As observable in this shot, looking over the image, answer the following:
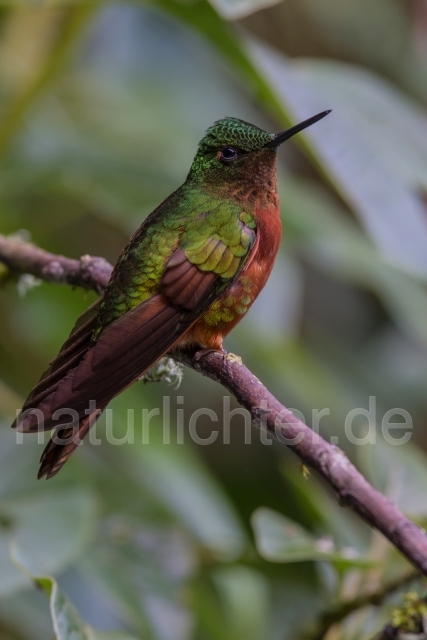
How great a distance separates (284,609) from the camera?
2643 millimetres

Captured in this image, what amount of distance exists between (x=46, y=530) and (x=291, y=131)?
3.61 ft

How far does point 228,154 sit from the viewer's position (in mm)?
2025

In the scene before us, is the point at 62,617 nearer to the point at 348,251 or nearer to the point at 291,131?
the point at 291,131

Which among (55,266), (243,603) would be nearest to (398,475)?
(243,603)

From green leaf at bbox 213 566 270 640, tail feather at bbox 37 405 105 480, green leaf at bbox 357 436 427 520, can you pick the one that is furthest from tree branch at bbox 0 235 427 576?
green leaf at bbox 213 566 270 640

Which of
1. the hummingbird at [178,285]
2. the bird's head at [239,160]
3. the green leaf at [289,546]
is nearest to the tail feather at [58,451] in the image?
the hummingbird at [178,285]

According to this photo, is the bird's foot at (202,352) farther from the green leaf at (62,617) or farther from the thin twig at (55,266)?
the green leaf at (62,617)

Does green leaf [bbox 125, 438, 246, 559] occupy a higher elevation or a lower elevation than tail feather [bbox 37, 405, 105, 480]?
higher

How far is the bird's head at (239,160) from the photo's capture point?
1.99 meters

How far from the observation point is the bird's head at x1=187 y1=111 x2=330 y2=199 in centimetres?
199

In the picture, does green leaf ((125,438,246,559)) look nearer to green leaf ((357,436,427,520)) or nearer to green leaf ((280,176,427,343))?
green leaf ((357,436,427,520))

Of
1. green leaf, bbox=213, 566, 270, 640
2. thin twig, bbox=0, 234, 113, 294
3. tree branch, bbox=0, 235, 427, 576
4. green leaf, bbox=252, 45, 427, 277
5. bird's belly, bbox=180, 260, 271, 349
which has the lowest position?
green leaf, bbox=213, 566, 270, 640

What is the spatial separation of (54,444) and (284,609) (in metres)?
1.36

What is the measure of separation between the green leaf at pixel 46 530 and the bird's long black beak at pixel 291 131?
3.25 ft
